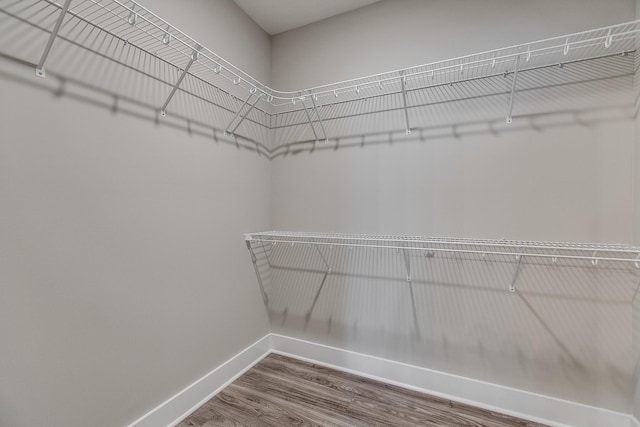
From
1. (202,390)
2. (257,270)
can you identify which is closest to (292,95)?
(257,270)

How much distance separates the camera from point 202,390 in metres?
1.58

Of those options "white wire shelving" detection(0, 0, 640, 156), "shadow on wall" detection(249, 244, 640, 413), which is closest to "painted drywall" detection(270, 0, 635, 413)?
"shadow on wall" detection(249, 244, 640, 413)

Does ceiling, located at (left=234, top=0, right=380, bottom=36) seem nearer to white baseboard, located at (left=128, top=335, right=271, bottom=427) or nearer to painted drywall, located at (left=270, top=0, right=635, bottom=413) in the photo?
painted drywall, located at (left=270, top=0, right=635, bottom=413)

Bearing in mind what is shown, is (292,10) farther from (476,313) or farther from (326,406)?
(326,406)

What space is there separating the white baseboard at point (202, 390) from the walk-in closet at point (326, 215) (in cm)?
1

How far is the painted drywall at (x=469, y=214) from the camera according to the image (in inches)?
53.2

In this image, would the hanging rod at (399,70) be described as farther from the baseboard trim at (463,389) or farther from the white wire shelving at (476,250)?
the baseboard trim at (463,389)

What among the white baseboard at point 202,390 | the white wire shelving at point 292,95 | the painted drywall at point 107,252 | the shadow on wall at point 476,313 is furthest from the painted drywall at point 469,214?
the painted drywall at point 107,252

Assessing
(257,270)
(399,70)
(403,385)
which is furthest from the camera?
(257,270)

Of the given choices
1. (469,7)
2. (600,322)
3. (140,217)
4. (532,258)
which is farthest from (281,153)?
(600,322)

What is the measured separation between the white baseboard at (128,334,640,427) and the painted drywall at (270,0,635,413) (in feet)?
0.16

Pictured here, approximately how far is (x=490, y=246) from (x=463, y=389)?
84cm

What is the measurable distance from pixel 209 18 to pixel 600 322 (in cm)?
265

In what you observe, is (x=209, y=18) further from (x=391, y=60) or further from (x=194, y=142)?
(x=391, y=60)
